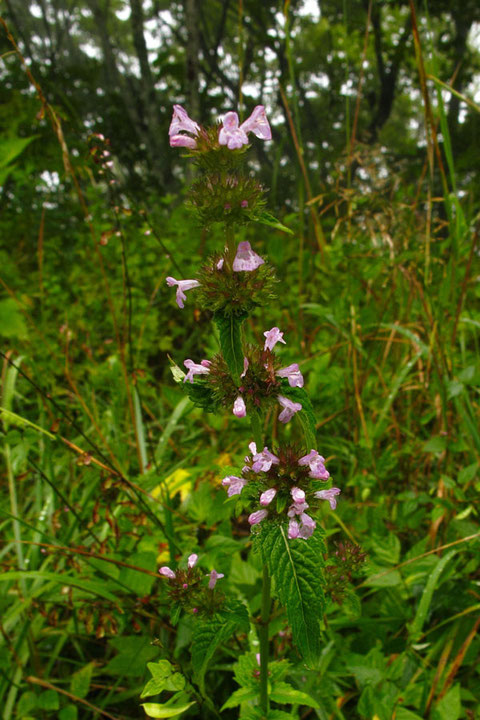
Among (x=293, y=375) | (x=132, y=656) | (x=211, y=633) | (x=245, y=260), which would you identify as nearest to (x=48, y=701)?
(x=132, y=656)

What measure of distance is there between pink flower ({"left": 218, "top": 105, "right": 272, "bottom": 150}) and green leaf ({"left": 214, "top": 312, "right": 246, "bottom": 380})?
0.88 feet

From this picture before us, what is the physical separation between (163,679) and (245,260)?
2.54 feet

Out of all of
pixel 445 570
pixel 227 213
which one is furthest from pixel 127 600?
pixel 227 213

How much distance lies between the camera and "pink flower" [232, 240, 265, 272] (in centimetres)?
73

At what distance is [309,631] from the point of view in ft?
2.30

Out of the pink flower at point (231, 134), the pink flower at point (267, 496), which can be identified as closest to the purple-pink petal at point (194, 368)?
the pink flower at point (267, 496)

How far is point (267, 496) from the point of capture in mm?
766

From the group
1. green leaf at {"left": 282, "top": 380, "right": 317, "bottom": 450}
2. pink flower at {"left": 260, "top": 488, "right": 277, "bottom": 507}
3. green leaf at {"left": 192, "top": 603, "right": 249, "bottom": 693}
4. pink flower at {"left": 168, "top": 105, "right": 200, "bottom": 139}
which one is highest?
pink flower at {"left": 168, "top": 105, "right": 200, "bottom": 139}

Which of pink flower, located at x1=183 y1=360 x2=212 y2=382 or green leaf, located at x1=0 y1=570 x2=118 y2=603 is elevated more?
pink flower, located at x1=183 y1=360 x2=212 y2=382

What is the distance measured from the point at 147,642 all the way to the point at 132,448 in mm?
1128

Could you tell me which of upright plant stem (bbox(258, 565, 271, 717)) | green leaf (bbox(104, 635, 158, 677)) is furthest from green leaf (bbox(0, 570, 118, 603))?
upright plant stem (bbox(258, 565, 271, 717))

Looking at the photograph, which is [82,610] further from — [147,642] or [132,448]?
[132,448]

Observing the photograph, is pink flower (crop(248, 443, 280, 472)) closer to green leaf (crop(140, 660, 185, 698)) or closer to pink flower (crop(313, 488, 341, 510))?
pink flower (crop(313, 488, 341, 510))

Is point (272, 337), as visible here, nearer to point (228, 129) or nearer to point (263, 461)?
point (263, 461)
